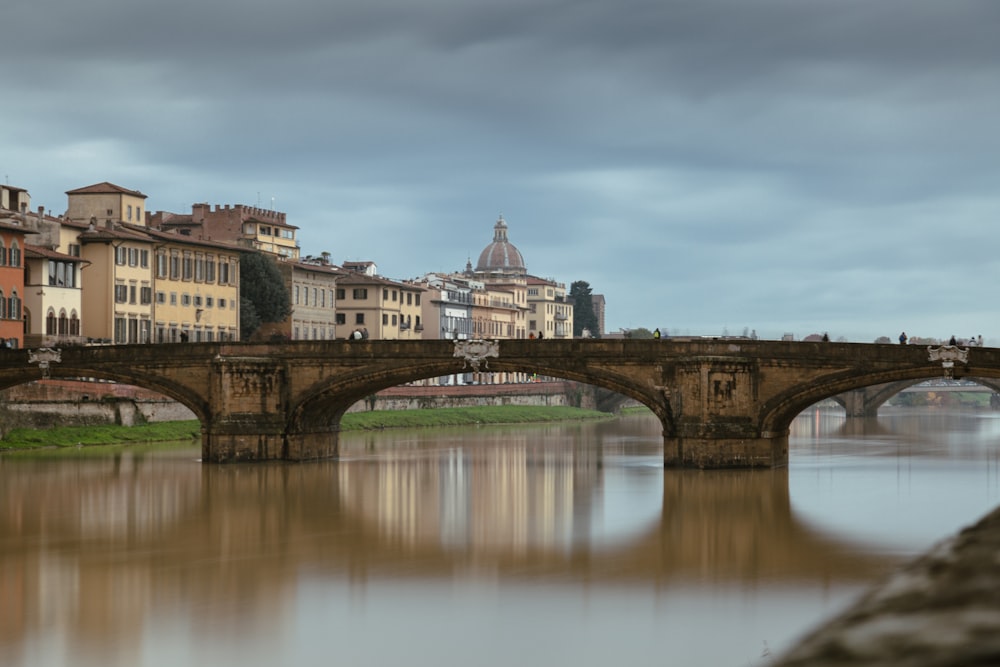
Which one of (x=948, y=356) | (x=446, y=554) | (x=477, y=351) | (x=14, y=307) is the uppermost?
(x=14, y=307)

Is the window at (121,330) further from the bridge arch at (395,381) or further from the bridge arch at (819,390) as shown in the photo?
the bridge arch at (819,390)

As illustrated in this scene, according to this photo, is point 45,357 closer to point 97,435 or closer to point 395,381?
point 97,435

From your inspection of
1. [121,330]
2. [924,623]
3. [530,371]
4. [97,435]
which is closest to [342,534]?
[530,371]

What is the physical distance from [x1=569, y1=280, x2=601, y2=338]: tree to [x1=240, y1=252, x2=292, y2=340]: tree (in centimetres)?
9191

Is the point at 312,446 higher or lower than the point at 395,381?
lower

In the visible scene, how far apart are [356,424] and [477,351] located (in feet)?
98.9

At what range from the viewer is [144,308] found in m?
83.7

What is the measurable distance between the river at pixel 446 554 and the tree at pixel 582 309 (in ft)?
419

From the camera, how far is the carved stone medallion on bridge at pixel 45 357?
187ft

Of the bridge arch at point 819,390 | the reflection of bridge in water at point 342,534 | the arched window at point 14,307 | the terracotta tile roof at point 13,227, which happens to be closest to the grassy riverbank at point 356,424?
the arched window at point 14,307

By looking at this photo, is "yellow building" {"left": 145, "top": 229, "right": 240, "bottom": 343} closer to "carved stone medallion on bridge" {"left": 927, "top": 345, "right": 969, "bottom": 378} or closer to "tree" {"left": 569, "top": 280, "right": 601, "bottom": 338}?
"carved stone medallion on bridge" {"left": 927, "top": 345, "right": 969, "bottom": 378}

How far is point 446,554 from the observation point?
106ft

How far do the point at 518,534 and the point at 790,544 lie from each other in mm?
6655

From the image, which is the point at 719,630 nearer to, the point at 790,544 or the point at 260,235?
the point at 790,544
